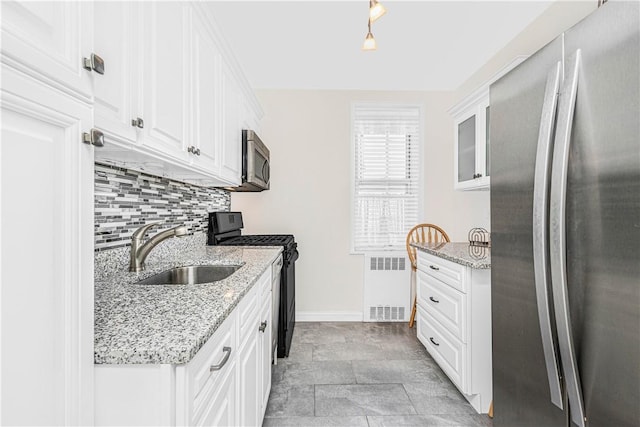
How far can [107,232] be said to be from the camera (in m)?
1.43

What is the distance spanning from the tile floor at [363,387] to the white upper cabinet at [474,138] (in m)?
1.46

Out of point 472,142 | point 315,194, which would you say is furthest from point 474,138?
point 315,194

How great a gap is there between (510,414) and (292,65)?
116 inches

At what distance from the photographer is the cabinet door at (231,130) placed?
6.79 ft

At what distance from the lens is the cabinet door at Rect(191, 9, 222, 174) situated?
1.58 m

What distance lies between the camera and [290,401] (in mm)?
2025

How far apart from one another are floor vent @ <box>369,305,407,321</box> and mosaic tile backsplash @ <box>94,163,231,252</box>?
2.10 metres

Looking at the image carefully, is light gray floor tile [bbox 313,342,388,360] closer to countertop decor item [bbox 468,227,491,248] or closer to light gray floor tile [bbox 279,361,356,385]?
light gray floor tile [bbox 279,361,356,385]

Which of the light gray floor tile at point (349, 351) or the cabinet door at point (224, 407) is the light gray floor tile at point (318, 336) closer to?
the light gray floor tile at point (349, 351)

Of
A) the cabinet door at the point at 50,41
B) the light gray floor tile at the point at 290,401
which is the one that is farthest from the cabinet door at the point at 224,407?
the light gray floor tile at the point at 290,401

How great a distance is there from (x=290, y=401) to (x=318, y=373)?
397 millimetres

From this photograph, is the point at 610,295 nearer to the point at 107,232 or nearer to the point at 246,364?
the point at 246,364

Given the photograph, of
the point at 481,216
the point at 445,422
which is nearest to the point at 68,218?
the point at 445,422

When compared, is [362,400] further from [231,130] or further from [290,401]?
[231,130]
